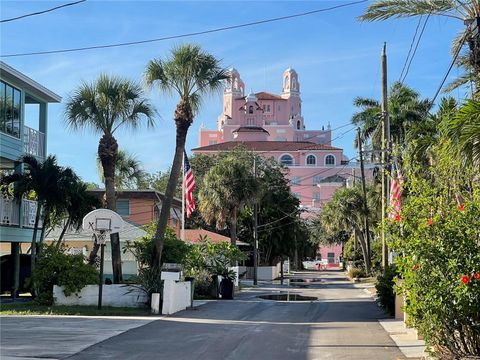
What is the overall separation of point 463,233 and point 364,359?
325 cm

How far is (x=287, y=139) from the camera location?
477ft

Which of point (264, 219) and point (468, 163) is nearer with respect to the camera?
point (468, 163)

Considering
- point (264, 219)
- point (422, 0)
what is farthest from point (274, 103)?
point (422, 0)

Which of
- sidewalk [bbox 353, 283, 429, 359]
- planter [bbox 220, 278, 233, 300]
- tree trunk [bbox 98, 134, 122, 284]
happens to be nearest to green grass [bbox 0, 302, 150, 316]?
tree trunk [bbox 98, 134, 122, 284]

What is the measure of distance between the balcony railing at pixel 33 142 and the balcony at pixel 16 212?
7.55 feet

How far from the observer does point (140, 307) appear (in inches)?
893

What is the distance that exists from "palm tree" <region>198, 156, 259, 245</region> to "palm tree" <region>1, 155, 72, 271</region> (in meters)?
19.5

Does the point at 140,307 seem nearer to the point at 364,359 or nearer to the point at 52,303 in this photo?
the point at 52,303

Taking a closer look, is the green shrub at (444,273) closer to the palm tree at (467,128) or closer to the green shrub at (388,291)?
the palm tree at (467,128)

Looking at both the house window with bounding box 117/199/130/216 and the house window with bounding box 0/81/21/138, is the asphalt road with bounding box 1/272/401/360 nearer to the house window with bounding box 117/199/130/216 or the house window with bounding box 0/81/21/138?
the house window with bounding box 0/81/21/138

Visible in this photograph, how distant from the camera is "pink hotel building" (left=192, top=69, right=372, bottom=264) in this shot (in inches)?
4929

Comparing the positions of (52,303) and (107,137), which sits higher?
(107,137)

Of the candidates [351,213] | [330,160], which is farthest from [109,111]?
[330,160]

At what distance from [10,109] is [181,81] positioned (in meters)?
6.90
